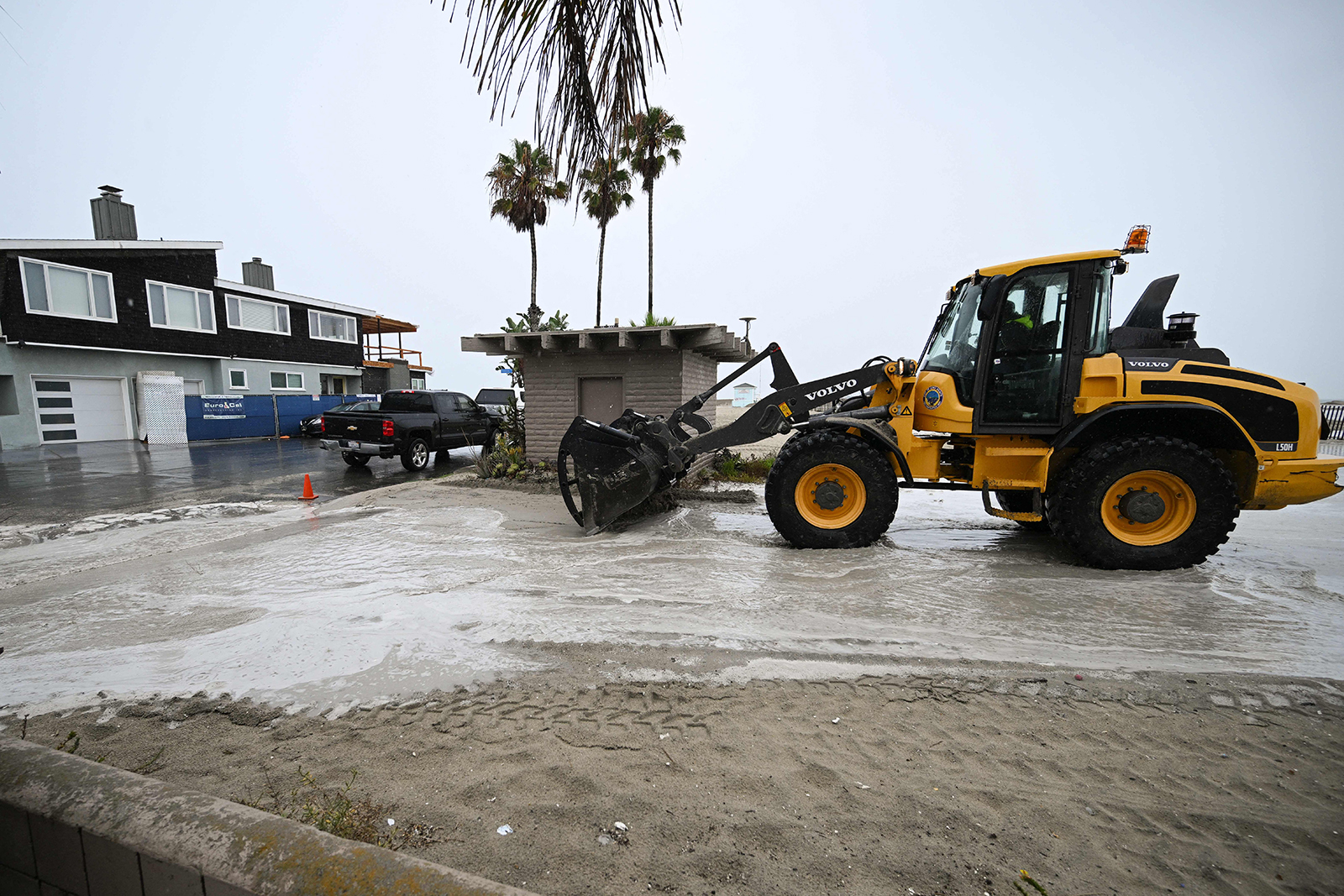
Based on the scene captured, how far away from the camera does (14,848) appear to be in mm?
1573

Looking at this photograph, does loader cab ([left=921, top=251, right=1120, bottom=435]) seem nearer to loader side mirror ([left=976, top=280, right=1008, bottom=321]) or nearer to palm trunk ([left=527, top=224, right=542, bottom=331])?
loader side mirror ([left=976, top=280, right=1008, bottom=321])

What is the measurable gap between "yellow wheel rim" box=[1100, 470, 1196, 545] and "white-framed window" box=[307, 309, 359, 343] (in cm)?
2986

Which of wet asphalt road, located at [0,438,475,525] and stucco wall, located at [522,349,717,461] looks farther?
stucco wall, located at [522,349,717,461]

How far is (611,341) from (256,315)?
21.2m

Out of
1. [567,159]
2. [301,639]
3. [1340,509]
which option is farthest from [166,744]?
[1340,509]

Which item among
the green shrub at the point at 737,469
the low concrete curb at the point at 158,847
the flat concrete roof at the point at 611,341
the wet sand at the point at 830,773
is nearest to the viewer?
the low concrete curb at the point at 158,847

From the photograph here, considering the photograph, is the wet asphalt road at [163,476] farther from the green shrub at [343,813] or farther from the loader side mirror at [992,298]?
the loader side mirror at [992,298]

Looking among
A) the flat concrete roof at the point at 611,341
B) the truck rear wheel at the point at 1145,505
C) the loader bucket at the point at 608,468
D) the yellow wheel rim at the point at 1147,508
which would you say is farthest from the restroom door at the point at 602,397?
the yellow wheel rim at the point at 1147,508

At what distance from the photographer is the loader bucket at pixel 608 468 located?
6.63m

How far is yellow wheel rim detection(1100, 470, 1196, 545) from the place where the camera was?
529cm

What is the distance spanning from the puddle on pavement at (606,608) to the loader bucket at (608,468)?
484 millimetres

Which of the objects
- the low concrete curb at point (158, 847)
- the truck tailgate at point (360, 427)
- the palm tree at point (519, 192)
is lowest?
the low concrete curb at point (158, 847)

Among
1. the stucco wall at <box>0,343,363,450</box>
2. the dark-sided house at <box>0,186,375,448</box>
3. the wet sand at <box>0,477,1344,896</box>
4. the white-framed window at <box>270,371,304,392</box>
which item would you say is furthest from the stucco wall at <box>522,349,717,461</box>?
the white-framed window at <box>270,371,304,392</box>

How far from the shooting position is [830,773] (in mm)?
2529
